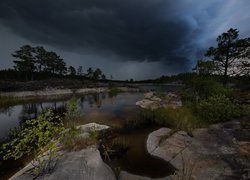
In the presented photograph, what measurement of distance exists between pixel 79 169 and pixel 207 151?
604cm

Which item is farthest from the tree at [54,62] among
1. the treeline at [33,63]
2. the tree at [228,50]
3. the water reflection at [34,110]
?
the tree at [228,50]

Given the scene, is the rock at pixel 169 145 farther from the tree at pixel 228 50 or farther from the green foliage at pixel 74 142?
the tree at pixel 228 50

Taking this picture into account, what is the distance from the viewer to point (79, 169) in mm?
5316

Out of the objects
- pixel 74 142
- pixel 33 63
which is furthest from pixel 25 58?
A: pixel 74 142

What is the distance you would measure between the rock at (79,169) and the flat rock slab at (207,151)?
2887mm

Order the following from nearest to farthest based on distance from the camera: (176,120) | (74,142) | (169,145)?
1. (74,142)
2. (169,145)
3. (176,120)

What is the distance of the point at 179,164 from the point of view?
6293 mm

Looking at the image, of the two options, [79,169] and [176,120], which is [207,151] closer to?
[176,120]

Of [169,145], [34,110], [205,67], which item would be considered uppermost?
[205,67]

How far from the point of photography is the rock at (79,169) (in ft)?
16.1

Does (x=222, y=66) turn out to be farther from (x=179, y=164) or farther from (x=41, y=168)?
(x=41, y=168)

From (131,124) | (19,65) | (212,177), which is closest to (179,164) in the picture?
(212,177)

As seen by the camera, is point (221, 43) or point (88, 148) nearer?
point (88, 148)

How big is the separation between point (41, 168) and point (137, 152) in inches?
182
